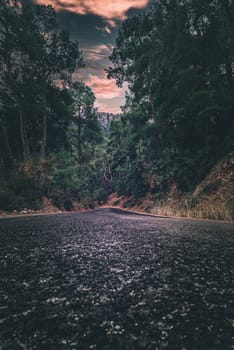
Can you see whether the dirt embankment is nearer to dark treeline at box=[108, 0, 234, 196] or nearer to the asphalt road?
dark treeline at box=[108, 0, 234, 196]

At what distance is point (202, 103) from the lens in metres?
13.4

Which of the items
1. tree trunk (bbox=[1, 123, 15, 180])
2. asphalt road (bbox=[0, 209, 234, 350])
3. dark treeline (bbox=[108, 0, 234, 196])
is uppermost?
dark treeline (bbox=[108, 0, 234, 196])

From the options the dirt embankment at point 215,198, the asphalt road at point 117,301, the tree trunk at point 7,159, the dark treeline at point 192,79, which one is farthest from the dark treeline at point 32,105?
the asphalt road at point 117,301

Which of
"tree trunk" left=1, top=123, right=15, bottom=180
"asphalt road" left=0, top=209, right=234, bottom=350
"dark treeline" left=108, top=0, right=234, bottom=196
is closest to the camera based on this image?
"asphalt road" left=0, top=209, right=234, bottom=350

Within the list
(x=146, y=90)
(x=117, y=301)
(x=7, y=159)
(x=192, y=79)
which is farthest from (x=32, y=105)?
(x=117, y=301)

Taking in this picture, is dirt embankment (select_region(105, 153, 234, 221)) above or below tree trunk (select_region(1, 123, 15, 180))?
below

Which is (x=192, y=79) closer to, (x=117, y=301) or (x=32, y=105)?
(x=32, y=105)

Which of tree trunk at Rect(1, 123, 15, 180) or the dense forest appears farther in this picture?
tree trunk at Rect(1, 123, 15, 180)

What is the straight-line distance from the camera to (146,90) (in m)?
19.5

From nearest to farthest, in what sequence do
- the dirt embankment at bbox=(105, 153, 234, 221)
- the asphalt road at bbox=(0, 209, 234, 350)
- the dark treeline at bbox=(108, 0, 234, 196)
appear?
the asphalt road at bbox=(0, 209, 234, 350) < the dirt embankment at bbox=(105, 153, 234, 221) < the dark treeline at bbox=(108, 0, 234, 196)

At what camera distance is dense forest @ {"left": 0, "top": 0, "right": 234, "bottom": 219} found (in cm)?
1439

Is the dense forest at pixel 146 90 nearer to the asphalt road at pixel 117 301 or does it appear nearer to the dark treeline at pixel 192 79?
the dark treeline at pixel 192 79

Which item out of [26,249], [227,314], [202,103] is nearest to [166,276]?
[227,314]

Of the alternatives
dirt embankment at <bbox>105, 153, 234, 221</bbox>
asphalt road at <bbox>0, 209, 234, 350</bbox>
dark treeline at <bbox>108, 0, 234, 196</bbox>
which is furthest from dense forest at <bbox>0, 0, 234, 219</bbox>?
asphalt road at <bbox>0, 209, 234, 350</bbox>
